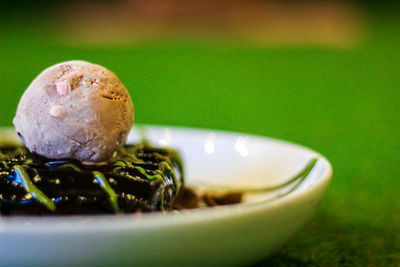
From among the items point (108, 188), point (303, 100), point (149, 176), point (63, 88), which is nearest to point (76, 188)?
point (108, 188)

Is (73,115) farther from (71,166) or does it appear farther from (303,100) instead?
(303,100)

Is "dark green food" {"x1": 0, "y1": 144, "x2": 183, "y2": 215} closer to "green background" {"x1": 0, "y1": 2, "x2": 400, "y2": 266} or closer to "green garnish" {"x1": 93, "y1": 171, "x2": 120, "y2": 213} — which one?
"green garnish" {"x1": 93, "y1": 171, "x2": 120, "y2": 213}

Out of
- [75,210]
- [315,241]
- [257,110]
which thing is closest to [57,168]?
[75,210]

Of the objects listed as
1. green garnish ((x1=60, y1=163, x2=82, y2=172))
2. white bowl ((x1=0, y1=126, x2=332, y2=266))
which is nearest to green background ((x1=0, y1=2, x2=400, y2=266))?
white bowl ((x1=0, y1=126, x2=332, y2=266))

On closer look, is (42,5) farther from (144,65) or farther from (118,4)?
(144,65)

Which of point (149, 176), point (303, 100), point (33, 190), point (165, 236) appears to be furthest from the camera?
point (303, 100)
